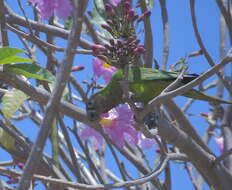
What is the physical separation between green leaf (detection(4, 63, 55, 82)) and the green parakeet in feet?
0.73

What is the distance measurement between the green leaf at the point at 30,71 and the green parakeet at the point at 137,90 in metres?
0.22

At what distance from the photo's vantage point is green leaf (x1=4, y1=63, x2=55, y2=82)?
1.71m

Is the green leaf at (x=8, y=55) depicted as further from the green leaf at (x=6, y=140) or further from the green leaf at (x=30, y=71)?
the green leaf at (x=6, y=140)

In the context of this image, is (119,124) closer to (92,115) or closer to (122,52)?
(92,115)

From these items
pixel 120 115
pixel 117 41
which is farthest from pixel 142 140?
pixel 117 41

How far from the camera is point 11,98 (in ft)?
5.97

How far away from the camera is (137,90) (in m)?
1.94

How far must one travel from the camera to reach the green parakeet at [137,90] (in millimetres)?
1860

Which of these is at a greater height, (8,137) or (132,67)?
(132,67)

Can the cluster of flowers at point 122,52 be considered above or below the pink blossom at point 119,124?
above

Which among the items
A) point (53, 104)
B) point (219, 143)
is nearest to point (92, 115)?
point (53, 104)

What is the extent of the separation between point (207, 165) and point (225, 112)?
83cm

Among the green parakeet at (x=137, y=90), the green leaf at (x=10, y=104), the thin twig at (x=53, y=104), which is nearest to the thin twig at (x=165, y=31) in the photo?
the green parakeet at (x=137, y=90)

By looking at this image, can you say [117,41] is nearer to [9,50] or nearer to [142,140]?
[9,50]
